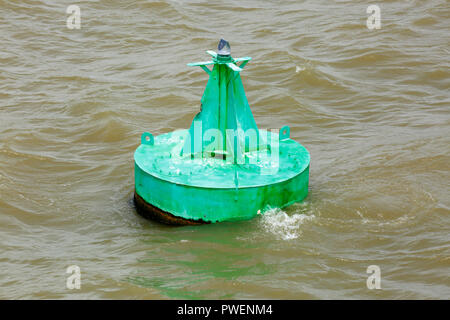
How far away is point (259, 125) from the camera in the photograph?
11016 millimetres

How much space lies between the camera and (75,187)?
928cm

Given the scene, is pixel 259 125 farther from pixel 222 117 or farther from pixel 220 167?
pixel 220 167

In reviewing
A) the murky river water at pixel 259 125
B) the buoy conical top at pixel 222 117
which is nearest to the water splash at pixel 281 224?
the murky river water at pixel 259 125

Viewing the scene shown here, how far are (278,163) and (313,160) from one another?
1863 millimetres

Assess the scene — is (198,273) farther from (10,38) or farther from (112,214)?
(10,38)

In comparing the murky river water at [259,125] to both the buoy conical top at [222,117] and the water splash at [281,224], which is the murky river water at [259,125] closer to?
the water splash at [281,224]

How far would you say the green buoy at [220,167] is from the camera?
7.52 m

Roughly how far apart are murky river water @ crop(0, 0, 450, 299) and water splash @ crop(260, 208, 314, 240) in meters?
0.02

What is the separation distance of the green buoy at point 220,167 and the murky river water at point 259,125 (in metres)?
0.19

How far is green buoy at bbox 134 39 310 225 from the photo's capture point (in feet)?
24.7

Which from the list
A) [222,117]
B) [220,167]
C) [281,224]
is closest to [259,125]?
[222,117]

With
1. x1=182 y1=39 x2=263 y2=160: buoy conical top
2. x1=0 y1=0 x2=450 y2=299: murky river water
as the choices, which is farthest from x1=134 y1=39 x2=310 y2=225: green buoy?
x1=0 y1=0 x2=450 y2=299: murky river water

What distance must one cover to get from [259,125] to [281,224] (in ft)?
11.6

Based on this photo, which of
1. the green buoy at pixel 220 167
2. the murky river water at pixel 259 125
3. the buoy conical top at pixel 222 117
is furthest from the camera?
the buoy conical top at pixel 222 117
